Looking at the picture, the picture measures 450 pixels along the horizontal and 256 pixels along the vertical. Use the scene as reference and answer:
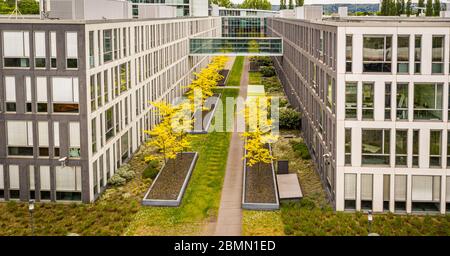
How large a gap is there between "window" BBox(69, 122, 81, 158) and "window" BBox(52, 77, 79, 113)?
0.98 m

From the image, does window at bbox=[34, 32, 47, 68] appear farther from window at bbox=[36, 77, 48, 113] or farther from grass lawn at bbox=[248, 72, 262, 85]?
grass lawn at bbox=[248, 72, 262, 85]

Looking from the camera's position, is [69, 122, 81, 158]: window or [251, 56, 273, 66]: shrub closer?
[69, 122, 81, 158]: window

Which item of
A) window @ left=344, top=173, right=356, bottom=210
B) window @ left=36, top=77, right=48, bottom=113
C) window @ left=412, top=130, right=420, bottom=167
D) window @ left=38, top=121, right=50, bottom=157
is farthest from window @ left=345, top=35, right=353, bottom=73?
window @ left=38, top=121, right=50, bottom=157

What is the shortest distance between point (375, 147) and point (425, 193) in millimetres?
4164

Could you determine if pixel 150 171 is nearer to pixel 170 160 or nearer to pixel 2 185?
pixel 170 160

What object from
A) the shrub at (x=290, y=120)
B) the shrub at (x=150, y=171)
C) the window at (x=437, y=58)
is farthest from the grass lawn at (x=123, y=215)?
the shrub at (x=290, y=120)

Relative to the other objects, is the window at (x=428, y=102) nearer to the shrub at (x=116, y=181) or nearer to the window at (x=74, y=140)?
the shrub at (x=116, y=181)

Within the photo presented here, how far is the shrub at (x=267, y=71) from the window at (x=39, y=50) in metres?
70.0

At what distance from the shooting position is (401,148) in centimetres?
3250

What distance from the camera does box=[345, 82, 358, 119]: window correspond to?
3241cm

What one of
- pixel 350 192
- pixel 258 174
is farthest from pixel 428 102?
pixel 258 174

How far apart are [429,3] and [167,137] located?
41.3m

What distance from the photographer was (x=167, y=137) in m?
42.2
